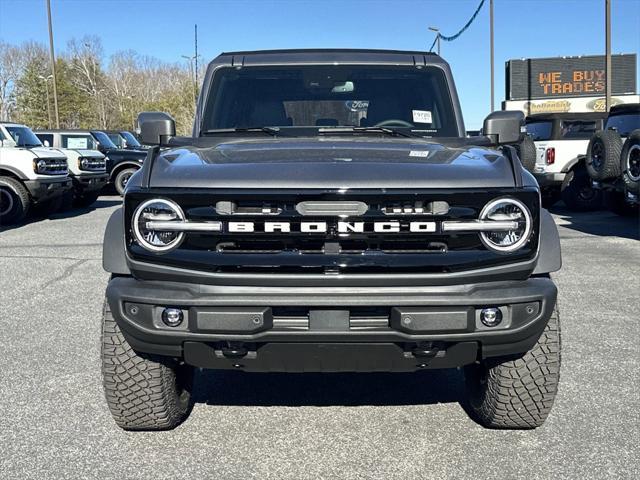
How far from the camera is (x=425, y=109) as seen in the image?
4262mm

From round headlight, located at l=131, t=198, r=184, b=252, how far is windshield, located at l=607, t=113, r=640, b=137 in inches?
383

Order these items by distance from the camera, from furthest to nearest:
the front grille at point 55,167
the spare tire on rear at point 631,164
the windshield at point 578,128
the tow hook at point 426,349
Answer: the windshield at point 578,128, the front grille at point 55,167, the spare tire on rear at point 631,164, the tow hook at point 426,349

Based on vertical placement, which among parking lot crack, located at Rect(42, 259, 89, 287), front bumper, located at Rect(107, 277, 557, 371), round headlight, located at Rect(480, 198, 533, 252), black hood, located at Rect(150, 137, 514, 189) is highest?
black hood, located at Rect(150, 137, 514, 189)

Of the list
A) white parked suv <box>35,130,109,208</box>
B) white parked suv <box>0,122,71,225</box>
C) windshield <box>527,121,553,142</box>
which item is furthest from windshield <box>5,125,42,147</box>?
windshield <box>527,121,553,142</box>

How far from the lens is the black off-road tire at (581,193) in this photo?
1345 cm

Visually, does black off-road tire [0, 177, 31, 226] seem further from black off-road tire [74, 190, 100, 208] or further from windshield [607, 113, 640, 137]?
windshield [607, 113, 640, 137]

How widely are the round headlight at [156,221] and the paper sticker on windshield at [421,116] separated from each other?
6.33ft

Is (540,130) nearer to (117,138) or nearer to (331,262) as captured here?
(331,262)

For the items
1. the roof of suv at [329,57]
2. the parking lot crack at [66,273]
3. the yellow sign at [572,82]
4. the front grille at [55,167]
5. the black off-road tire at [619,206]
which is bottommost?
the parking lot crack at [66,273]

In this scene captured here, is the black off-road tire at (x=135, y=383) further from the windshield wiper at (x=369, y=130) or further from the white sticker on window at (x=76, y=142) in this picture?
the white sticker on window at (x=76, y=142)

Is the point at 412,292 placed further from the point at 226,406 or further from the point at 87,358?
the point at 87,358

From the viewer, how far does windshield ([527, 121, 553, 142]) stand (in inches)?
525

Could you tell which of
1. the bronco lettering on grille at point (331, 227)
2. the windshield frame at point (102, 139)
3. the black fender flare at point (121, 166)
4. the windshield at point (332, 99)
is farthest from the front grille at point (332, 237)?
the black fender flare at point (121, 166)

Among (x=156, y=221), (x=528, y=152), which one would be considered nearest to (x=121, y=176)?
(x=528, y=152)
